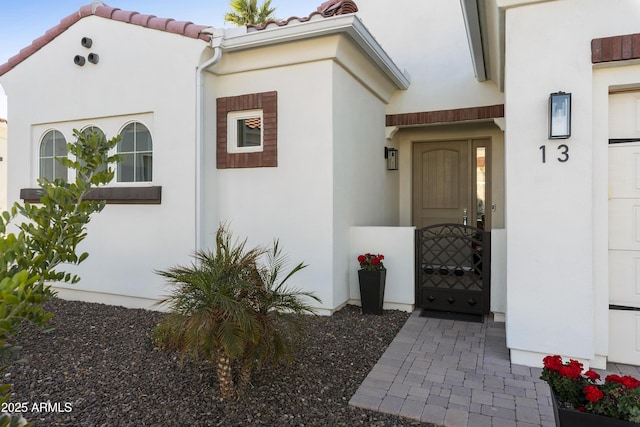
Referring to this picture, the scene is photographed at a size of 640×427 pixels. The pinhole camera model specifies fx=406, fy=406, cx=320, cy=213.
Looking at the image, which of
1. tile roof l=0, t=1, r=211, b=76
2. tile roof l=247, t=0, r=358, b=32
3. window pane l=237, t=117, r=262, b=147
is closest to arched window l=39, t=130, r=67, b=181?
tile roof l=0, t=1, r=211, b=76

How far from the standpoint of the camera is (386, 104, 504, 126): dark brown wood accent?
7207mm

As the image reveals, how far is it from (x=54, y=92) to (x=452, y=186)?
25.0 ft

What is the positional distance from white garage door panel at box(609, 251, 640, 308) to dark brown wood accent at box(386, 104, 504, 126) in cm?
381

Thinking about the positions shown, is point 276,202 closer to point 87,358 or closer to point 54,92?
point 87,358

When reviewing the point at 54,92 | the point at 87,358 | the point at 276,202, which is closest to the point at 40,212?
the point at 87,358

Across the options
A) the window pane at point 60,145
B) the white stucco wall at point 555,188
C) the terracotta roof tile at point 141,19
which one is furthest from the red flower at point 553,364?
the window pane at point 60,145

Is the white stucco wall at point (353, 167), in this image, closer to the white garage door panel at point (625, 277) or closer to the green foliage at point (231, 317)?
the green foliage at point (231, 317)

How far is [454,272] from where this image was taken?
19.5 ft

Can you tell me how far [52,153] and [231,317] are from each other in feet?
20.1

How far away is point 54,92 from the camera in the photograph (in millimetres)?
6945

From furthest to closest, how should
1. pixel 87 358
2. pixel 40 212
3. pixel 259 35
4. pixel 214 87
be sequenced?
pixel 214 87, pixel 259 35, pixel 87 358, pixel 40 212

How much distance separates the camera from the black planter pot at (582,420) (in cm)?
230

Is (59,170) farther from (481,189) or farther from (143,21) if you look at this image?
(481,189)

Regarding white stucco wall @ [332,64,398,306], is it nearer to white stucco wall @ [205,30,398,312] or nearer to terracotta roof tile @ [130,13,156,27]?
white stucco wall @ [205,30,398,312]
